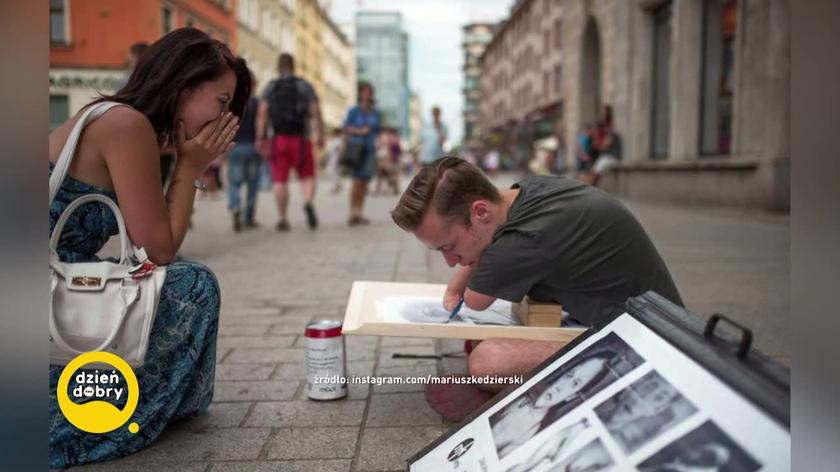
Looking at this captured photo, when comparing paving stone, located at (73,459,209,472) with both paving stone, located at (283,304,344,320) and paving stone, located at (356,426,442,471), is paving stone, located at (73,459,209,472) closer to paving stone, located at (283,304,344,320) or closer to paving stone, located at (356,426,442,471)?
paving stone, located at (356,426,442,471)

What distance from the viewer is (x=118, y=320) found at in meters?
1.77

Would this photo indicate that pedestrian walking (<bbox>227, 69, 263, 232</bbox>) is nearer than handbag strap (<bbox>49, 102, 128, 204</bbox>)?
No

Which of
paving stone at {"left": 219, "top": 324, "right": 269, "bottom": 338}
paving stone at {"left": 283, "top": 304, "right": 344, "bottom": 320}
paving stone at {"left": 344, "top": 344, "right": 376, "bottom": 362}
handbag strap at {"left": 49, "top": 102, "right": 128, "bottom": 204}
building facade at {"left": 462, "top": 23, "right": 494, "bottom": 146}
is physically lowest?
paving stone at {"left": 344, "top": 344, "right": 376, "bottom": 362}

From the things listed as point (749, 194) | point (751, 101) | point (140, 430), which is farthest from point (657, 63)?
point (140, 430)

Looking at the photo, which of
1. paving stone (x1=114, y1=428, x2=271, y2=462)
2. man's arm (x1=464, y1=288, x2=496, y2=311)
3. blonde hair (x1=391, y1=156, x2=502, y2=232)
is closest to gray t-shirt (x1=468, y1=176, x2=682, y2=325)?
man's arm (x1=464, y1=288, x2=496, y2=311)

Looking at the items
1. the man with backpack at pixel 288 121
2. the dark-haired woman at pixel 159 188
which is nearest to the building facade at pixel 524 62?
the dark-haired woman at pixel 159 188

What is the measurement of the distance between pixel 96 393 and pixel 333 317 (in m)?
2.15

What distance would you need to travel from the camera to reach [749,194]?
8602mm

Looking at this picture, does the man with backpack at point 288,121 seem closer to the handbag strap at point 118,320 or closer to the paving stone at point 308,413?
the paving stone at point 308,413

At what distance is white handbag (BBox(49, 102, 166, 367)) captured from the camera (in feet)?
5.72

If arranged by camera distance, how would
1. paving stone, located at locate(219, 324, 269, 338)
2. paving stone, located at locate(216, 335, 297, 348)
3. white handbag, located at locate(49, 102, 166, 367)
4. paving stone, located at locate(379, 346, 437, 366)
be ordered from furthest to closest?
paving stone, located at locate(219, 324, 269, 338) < paving stone, located at locate(216, 335, 297, 348) < paving stone, located at locate(379, 346, 437, 366) < white handbag, located at locate(49, 102, 166, 367)

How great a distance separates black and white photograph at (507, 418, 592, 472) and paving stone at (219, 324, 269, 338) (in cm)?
228

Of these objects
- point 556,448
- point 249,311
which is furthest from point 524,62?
point 556,448

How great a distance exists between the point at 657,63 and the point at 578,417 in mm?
9927
